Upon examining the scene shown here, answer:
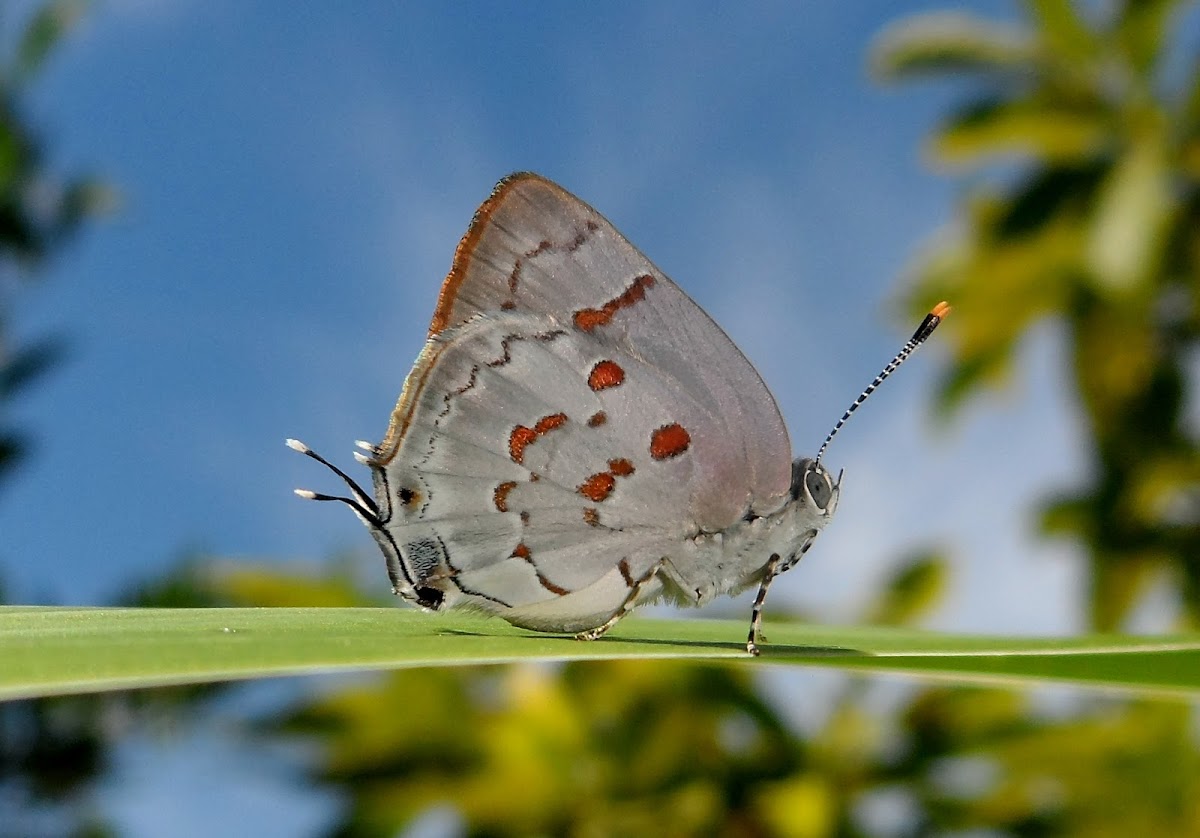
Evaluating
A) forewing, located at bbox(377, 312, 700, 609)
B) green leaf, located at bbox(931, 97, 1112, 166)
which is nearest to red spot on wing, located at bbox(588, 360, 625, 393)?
forewing, located at bbox(377, 312, 700, 609)

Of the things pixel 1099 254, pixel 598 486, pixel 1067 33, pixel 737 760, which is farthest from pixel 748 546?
pixel 1067 33

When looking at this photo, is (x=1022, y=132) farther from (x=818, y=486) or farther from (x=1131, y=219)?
(x=818, y=486)

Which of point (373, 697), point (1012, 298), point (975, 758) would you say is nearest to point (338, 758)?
point (373, 697)

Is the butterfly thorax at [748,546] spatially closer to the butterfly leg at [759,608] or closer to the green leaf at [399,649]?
the butterfly leg at [759,608]

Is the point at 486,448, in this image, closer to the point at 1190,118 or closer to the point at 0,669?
the point at 0,669

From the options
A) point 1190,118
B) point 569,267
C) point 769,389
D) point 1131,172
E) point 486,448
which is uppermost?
point 1190,118

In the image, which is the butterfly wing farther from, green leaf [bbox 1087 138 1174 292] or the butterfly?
green leaf [bbox 1087 138 1174 292]

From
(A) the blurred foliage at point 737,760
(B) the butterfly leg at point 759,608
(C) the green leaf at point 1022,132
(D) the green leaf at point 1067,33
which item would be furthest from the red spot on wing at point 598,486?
(D) the green leaf at point 1067,33
